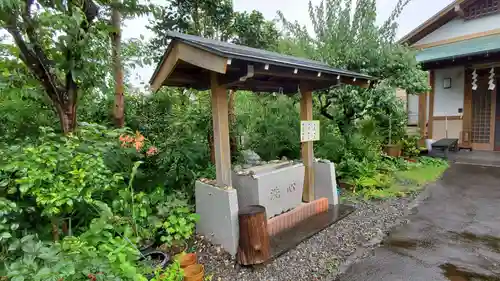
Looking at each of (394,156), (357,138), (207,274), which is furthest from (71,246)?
(394,156)

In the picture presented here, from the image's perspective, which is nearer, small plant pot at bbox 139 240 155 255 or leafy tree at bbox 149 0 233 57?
small plant pot at bbox 139 240 155 255

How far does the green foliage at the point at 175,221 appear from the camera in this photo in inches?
124

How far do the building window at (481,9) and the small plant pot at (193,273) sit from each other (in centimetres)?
1184

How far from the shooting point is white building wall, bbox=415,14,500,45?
8896 millimetres

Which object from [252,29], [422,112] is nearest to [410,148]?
[422,112]

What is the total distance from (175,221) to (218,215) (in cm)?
53

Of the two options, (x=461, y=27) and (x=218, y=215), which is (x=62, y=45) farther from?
(x=461, y=27)

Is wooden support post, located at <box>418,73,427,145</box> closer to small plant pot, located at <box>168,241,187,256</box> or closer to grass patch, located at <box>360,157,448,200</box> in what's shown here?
grass patch, located at <box>360,157,448,200</box>

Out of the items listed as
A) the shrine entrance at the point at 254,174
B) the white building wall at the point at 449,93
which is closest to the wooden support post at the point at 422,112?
the white building wall at the point at 449,93

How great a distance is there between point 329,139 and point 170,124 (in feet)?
11.7

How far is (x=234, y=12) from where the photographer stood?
5.66 m

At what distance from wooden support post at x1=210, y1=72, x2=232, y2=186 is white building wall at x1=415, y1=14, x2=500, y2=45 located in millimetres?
10678

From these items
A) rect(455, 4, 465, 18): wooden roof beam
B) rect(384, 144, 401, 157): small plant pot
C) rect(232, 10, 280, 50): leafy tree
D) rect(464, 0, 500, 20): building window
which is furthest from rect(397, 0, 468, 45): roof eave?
rect(232, 10, 280, 50): leafy tree

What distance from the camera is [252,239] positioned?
2844 millimetres
